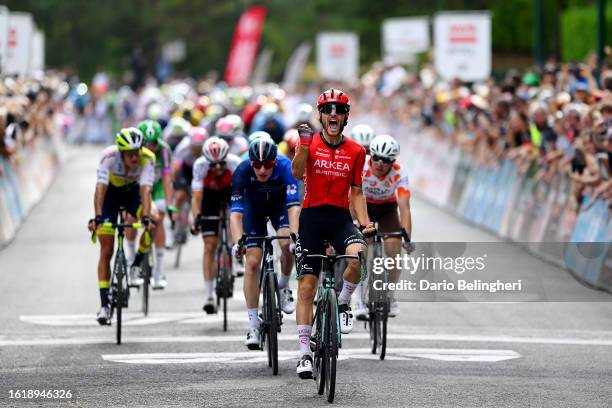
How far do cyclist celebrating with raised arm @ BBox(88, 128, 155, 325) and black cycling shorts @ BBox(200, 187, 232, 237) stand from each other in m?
0.79

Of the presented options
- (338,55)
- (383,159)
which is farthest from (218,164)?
(338,55)

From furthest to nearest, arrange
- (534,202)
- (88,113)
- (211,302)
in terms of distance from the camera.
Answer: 1. (88,113)
2. (534,202)
3. (211,302)

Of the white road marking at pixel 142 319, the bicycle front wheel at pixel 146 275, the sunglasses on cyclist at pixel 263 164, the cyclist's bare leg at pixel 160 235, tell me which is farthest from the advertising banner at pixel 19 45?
the sunglasses on cyclist at pixel 263 164

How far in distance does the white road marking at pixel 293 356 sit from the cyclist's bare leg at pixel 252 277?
514mm

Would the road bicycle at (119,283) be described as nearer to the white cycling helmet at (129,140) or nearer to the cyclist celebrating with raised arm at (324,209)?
the white cycling helmet at (129,140)

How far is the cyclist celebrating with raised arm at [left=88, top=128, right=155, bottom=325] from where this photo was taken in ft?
48.1

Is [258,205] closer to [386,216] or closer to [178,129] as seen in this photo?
[386,216]

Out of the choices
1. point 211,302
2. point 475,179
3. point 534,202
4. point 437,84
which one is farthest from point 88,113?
point 211,302

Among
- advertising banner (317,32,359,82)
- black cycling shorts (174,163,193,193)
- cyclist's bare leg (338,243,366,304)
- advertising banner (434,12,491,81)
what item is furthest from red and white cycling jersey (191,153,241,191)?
advertising banner (317,32,359,82)

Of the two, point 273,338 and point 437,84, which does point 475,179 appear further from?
point 273,338

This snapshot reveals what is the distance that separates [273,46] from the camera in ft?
271

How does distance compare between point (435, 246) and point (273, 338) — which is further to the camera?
point (435, 246)

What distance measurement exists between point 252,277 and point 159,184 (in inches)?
194

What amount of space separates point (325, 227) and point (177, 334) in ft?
12.0
